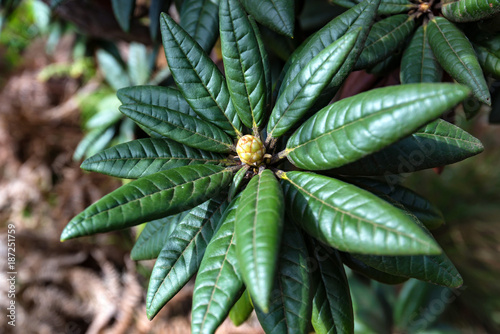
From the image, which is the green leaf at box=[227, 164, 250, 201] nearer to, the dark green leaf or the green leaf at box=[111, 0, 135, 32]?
the dark green leaf

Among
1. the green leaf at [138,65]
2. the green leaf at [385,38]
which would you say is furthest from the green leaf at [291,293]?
the green leaf at [138,65]

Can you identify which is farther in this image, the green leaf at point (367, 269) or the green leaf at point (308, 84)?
the green leaf at point (367, 269)

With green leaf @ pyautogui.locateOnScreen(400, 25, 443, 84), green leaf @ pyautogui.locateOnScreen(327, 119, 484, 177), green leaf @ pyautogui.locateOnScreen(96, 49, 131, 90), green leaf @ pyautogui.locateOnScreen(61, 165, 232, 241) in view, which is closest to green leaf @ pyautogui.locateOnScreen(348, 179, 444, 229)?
green leaf @ pyautogui.locateOnScreen(327, 119, 484, 177)

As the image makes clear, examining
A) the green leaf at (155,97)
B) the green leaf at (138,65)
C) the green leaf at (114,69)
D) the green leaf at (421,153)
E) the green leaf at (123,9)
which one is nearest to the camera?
the green leaf at (421,153)

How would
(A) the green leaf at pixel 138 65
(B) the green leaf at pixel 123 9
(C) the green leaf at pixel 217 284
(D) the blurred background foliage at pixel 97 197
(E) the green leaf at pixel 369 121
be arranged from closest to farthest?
(E) the green leaf at pixel 369 121
(C) the green leaf at pixel 217 284
(B) the green leaf at pixel 123 9
(D) the blurred background foliage at pixel 97 197
(A) the green leaf at pixel 138 65

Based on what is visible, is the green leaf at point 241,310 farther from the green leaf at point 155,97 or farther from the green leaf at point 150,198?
the green leaf at point 155,97

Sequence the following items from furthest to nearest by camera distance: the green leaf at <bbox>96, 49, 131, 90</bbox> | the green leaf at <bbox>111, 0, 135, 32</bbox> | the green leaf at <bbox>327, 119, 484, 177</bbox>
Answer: the green leaf at <bbox>96, 49, 131, 90</bbox>, the green leaf at <bbox>111, 0, 135, 32</bbox>, the green leaf at <bbox>327, 119, 484, 177</bbox>

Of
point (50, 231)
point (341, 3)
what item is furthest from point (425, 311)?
point (50, 231)
